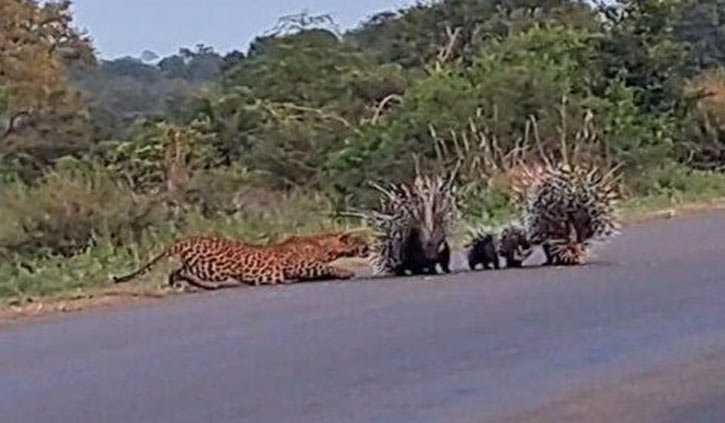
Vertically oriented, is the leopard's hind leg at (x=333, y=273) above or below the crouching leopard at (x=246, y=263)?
below

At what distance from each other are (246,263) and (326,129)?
17667 mm

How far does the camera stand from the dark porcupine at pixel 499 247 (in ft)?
49.4

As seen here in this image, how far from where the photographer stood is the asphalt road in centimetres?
823

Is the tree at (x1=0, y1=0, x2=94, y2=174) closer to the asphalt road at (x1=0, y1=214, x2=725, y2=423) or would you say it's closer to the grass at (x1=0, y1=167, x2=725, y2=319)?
the grass at (x1=0, y1=167, x2=725, y2=319)

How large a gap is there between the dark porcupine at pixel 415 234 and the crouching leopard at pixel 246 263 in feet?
1.39

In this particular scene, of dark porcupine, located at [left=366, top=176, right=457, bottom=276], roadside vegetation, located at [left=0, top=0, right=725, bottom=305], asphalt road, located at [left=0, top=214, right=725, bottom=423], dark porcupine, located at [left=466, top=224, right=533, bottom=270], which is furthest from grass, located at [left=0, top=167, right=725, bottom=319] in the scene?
dark porcupine, located at [left=366, top=176, right=457, bottom=276]

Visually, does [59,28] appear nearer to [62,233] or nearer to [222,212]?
[222,212]

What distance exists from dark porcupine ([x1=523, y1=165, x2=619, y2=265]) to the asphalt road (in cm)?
80

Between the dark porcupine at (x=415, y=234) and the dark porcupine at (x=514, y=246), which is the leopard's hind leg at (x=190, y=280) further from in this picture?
the dark porcupine at (x=514, y=246)

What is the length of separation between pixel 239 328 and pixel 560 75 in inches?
732

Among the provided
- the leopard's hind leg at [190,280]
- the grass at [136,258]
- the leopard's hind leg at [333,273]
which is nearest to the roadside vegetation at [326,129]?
the grass at [136,258]

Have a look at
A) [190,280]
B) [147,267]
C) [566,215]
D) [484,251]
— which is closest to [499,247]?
[484,251]

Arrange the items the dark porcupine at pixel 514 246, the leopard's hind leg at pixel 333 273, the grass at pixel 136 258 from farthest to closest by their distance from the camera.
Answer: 1. the dark porcupine at pixel 514 246
2. the leopard's hind leg at pixel 333 273
3. the grass at pixel 136 258

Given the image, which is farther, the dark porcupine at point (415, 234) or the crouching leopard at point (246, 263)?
the dark porcupine at point (415, 234)
